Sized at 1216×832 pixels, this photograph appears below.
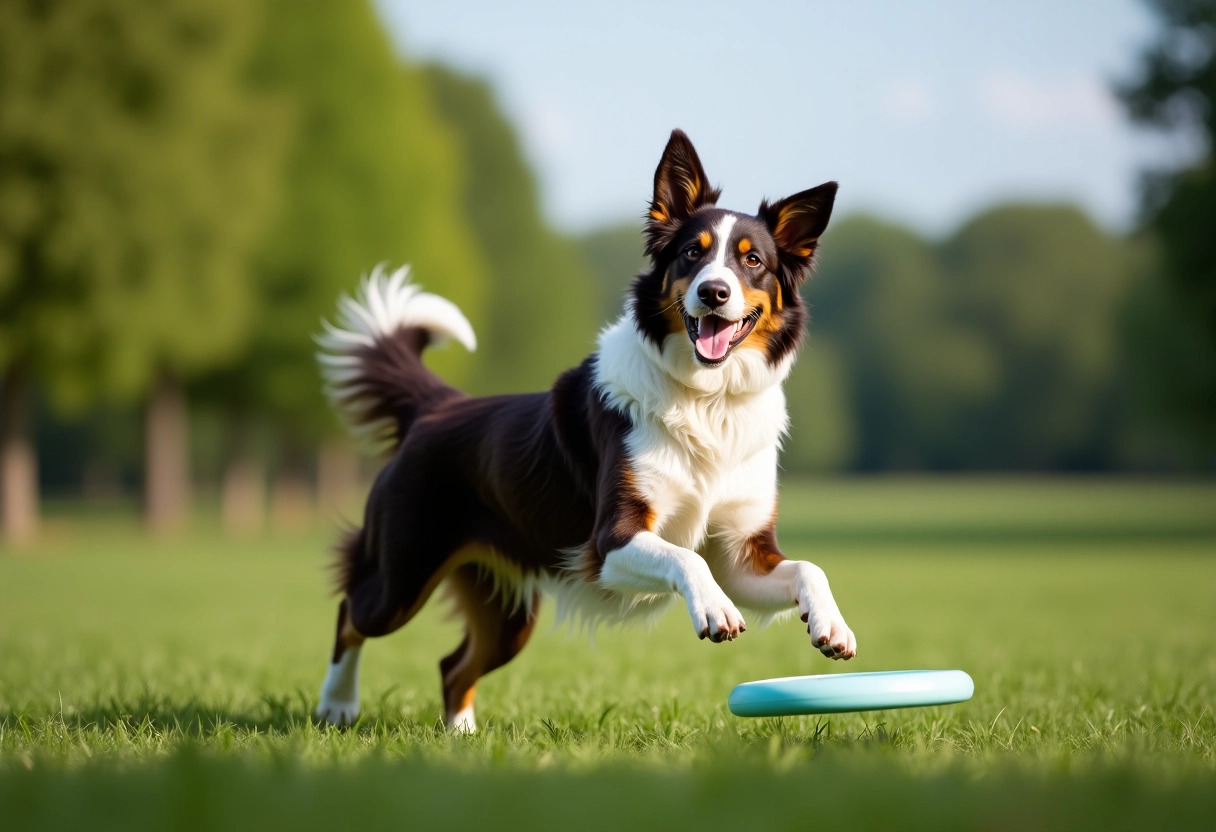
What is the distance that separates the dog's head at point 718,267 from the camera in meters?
4.70

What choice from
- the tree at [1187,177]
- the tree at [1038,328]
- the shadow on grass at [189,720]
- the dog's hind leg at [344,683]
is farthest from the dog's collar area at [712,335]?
the tree at [1038,328]

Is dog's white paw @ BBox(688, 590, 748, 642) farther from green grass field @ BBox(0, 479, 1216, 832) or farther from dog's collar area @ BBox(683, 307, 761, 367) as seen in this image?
dog's collar area @ BBox(683, 307, 761, 367)

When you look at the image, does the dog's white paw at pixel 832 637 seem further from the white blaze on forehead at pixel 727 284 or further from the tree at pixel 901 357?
the tree at pixel 901 357

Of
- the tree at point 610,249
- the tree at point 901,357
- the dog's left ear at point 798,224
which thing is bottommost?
the dog's left ear at point 798,224

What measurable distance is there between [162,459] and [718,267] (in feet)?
75.9

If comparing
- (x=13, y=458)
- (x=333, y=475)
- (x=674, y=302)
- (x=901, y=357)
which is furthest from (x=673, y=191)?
(x=901, y=357)

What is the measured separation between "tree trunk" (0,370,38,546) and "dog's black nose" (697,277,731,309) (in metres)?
19.4

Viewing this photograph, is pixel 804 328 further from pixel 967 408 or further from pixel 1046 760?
pixel 967 408

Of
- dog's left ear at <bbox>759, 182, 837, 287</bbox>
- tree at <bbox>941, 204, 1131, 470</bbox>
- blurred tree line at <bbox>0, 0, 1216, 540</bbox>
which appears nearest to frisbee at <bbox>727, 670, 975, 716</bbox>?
dog's left ear at <bbox>759, 182, 837, 287</bbox>

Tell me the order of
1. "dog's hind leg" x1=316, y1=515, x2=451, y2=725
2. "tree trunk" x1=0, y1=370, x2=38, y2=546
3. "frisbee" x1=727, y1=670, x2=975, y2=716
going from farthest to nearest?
"tree trunk" x1=0, y1=370, x2=38, y2=546, "dog's hind leg" x1=316, y1=515, x2=451, y2=725, "frisbee" x1=727, y1=670, x2=975, y2=716

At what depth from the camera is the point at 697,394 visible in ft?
16.1

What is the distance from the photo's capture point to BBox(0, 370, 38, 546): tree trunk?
21.3 meters

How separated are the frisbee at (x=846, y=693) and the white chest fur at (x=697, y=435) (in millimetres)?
831

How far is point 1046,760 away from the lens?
4.00m
